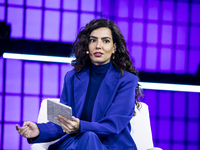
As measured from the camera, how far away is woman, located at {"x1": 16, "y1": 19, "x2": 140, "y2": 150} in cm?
180

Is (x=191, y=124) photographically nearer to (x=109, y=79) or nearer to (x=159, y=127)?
(x=159, y=127)

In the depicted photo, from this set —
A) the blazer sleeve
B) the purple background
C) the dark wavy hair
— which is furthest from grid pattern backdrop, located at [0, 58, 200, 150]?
the blazer sleeve

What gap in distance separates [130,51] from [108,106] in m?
2.62

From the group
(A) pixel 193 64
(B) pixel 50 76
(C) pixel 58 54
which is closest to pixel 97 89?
(C) pixel 58 54

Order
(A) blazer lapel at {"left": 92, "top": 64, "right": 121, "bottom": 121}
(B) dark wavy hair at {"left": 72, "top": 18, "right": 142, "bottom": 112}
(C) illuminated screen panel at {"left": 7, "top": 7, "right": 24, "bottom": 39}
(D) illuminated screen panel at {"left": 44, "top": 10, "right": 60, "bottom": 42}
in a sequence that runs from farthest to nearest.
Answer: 1. (D) illuminated screen panel at {"left": 44, "top": 10, "right": 60, "bottom": 42}
2. (C) illuminated screen panel at {"left": 7, "top": 7, "right": 24, "bottom": 39}
3. (B) dark wavy hair at {"left": 72, "top": 18, "right": 142, "bottom": 112}
4. (A) blazer lapel at {"left": 92, "top": 64, "right": 121, "bottom": 121}

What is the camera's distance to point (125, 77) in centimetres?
204

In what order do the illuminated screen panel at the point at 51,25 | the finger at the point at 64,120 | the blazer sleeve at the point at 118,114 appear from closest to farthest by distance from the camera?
the finger at the point at 64,120
the blazer sleeve at the point at 118,114
the illuminated screen panel at the point at 51,25

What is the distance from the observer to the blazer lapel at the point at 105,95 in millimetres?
1948

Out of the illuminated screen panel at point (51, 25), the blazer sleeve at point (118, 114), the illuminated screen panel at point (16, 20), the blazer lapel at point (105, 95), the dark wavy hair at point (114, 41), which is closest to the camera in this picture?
the blazer sleeve at point (118, 114)

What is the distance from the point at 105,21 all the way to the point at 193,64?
2965 millimetres

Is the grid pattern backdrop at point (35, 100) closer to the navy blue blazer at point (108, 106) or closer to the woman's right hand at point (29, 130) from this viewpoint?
the navy blue blazer at point (108, 106)

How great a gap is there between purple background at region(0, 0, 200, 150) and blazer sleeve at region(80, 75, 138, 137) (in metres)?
2.50

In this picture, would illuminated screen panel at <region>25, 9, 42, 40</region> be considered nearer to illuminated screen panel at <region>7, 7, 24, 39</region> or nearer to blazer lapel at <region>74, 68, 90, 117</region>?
illuminated screen panel at <region>7, 7, 24, 39</region>

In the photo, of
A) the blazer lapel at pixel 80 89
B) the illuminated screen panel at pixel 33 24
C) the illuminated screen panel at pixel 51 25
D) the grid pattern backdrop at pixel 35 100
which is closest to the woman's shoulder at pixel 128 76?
the blazer lapel at pixel 80 89
